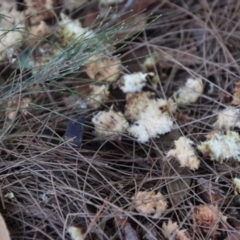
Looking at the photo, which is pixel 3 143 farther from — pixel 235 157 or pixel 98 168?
pixel 235 157

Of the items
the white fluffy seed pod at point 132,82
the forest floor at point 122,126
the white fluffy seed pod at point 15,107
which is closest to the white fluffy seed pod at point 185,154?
the forest floor at point 122,126

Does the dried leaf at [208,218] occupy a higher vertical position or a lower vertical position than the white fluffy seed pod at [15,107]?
lower

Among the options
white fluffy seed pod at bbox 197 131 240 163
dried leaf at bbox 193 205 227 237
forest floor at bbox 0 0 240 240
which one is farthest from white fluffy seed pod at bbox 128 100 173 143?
dried leaf at bbox 193 205 227 237

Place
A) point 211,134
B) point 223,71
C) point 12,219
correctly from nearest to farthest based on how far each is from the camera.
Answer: point 12,219 < point 211,134 < point 223,71

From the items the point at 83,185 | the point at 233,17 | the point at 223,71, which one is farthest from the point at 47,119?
the point at 233,17

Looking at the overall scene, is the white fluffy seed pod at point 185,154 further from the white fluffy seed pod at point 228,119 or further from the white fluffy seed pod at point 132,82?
the white fluffy seed pod at point 132,82

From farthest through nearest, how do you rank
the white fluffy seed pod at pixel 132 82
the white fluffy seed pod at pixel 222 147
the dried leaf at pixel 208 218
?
the white fluffy seed pod at pixel 132 82
the white fluffy seed pod at pixel 222 147
the dried leaf at pixel 208 218

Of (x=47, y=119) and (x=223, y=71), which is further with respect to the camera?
(x=223, y=71)
